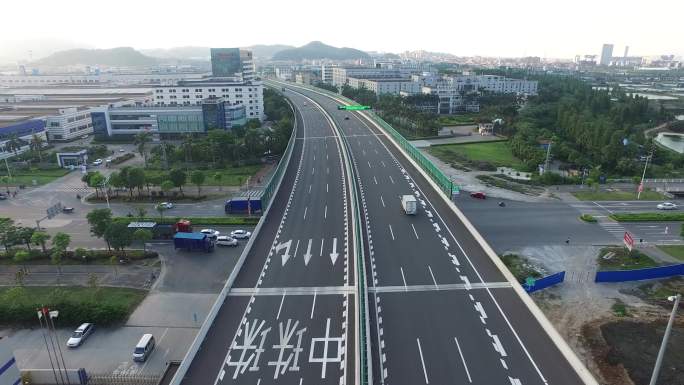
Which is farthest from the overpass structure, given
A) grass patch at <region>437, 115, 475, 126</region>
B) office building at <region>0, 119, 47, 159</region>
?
grass patch at <region>437, 115, 475, 126</region>

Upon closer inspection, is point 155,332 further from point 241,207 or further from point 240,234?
point 241,207

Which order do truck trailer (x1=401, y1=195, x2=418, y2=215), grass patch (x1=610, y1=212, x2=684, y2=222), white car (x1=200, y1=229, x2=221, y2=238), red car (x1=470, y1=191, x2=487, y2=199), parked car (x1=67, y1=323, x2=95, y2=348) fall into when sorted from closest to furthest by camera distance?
parked car (x1=67, y1=323, x2=95, y2=348), truck trailer (x1=401, y1=195, x2=418, y2=215), white car (x1=200, y1=229, x2=221, y2=238), grass patch (x1=610, y1=212, x2=684, y2=222), red car (x1=470, y1=191, x2=487, y2=199)

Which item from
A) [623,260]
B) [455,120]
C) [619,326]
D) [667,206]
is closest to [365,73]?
[455,120]

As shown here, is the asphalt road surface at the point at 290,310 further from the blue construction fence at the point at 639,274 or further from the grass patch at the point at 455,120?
the grass patch at the point at 455,120

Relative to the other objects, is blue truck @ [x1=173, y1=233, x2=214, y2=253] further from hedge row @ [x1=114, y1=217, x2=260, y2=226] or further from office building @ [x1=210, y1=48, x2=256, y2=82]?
office building @ [x1=210, y1=48, x2=256, y2=82]

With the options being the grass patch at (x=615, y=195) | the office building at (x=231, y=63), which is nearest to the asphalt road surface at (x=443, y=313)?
the grass patch at (x=615, y=195)

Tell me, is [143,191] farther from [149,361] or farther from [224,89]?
[224,89]
